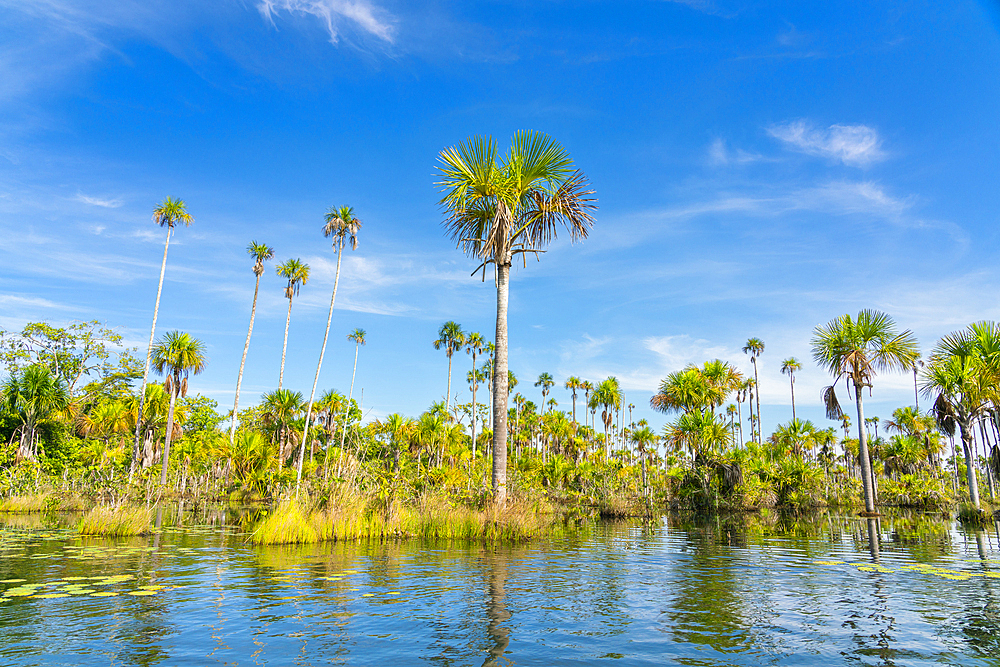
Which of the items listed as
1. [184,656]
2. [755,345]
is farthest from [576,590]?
[755,345]

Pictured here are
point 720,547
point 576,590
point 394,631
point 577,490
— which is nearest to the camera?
point 394,631

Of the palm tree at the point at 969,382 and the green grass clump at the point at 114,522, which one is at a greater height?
the palm tree at the point at 969,382

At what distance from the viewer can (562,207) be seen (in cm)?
2017

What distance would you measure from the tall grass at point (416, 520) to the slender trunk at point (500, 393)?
0.67 meters

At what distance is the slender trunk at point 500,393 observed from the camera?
56.5 ft

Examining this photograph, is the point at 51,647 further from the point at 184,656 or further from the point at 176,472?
the point at 176,472

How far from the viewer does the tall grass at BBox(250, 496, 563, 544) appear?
1512cm

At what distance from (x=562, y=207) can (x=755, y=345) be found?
72.3m

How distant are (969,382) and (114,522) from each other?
120 ft

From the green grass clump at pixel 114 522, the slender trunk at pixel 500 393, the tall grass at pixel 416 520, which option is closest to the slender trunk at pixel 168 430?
the green grass clump at pixel 114 522

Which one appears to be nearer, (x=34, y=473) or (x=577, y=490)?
(x=34, y=473)

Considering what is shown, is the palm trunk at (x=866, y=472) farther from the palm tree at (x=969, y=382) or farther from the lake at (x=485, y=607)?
the lake at (x=485, y=607)

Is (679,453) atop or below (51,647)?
atop

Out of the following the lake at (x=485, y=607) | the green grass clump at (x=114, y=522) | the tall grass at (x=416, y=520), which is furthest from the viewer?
the green grass clump at (x=114, y=522)
